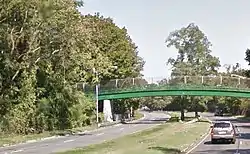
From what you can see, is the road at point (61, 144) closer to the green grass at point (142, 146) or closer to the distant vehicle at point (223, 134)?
the green grass at point (142, 146)

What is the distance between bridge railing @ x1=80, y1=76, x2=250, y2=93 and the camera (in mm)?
83875

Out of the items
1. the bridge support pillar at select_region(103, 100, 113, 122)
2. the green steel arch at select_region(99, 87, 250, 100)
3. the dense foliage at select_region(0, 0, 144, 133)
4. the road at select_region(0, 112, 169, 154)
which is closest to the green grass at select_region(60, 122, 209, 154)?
the road at select_region(0, 112, 169, 154)

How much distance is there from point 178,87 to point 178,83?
3.49 ft

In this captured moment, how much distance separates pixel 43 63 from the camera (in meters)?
58.2

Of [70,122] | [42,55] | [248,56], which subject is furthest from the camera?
[248,56]

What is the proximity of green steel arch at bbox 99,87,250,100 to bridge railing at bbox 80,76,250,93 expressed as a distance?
1.66 feet

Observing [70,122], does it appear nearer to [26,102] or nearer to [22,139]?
[26,102]

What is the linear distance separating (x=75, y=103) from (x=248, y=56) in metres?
34.8

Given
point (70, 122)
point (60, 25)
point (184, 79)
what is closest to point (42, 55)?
point (60, 25)

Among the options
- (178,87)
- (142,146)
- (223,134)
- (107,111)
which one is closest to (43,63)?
(223,134)

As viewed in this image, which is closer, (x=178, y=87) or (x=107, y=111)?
(x=178, y=87)

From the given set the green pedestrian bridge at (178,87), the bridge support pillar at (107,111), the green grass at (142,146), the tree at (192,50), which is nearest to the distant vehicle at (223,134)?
the green grass at (142,146)

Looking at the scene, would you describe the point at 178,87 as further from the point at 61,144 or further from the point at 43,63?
the point at 61,144

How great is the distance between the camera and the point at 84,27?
52250mm
